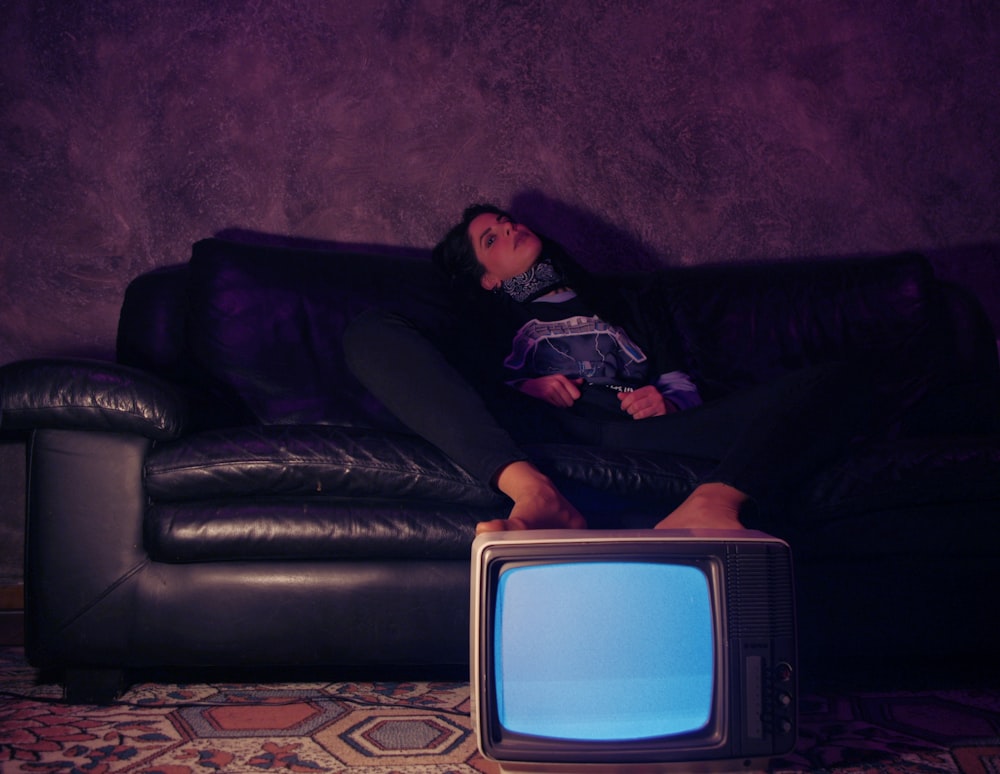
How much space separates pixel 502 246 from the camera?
2.00m

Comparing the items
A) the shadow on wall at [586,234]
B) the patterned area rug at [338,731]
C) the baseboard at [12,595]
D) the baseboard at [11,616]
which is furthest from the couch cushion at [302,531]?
the shadow on wall at [586,234]

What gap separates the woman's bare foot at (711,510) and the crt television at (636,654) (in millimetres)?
190

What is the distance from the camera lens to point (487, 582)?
90 cm

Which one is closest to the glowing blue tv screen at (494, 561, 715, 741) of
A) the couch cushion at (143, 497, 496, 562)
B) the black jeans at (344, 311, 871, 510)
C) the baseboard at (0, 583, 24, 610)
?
the black jeans at (344, 311, 871, 510)

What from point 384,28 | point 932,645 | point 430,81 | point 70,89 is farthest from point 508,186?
point 932,645

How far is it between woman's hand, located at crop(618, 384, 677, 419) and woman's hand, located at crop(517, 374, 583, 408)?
0.36 feet

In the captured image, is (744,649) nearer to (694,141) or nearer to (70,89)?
(694,141)

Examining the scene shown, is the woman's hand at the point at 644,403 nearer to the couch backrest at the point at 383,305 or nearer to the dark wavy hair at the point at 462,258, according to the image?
the couch backrest at the point at 383,305

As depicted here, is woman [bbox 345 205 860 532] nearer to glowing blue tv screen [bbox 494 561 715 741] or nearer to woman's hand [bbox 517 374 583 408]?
woman's hand [bbox 517 374 583 408]

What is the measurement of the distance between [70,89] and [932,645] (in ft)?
8.00

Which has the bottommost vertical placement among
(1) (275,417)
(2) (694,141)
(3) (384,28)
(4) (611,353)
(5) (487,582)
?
(5) (487,582)

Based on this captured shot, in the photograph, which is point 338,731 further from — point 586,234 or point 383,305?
point 586,234

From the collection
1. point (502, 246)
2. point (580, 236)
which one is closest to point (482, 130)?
point (580, 236)

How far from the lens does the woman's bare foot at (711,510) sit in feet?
3.72
